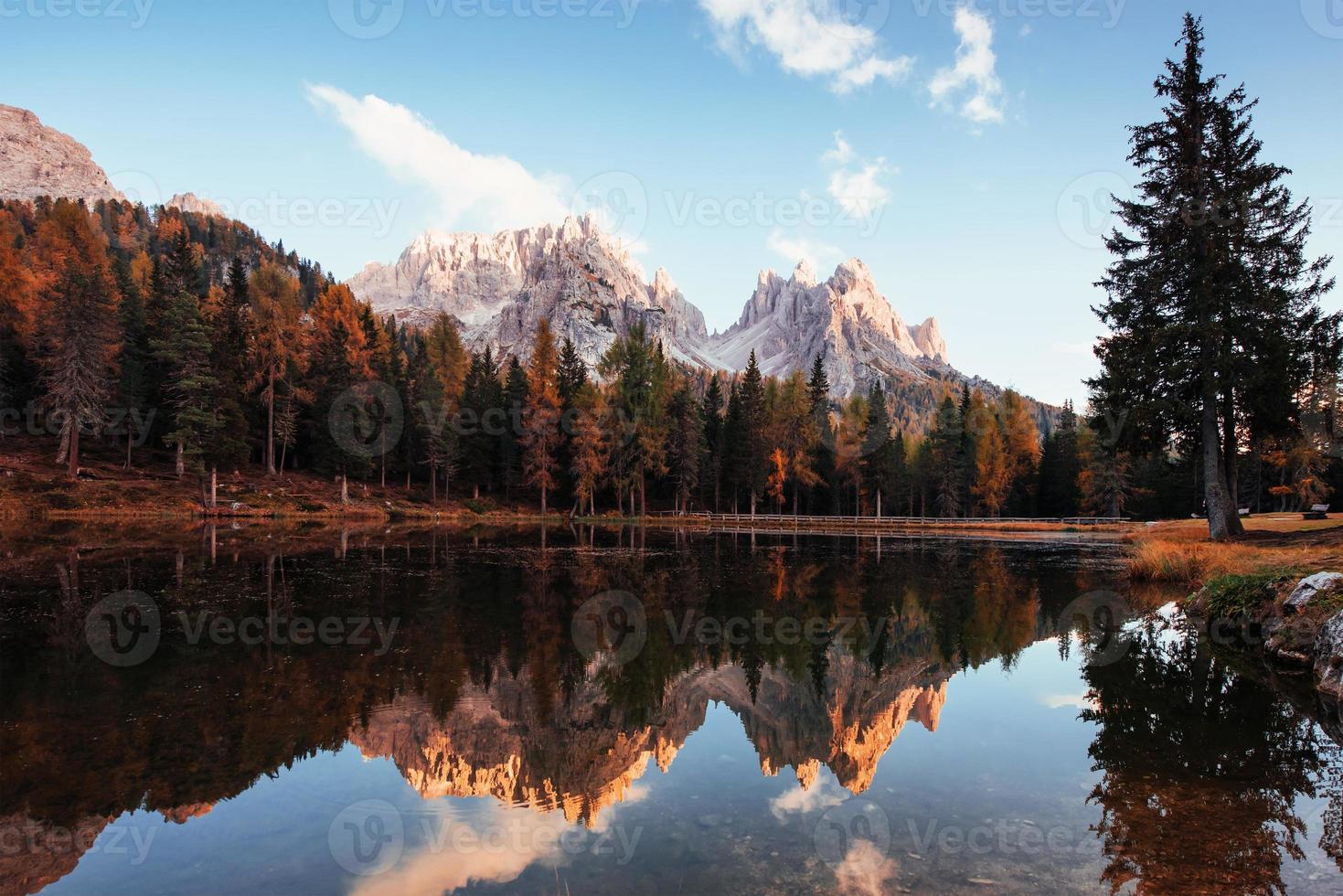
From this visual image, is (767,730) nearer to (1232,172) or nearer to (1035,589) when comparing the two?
(1035,589)

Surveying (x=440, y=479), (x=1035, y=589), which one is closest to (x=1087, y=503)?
(x=1035, y=589)

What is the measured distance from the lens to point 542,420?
205 feet

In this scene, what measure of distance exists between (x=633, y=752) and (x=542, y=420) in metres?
55.8

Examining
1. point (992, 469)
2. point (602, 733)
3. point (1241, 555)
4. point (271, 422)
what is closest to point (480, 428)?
point (271, 422)

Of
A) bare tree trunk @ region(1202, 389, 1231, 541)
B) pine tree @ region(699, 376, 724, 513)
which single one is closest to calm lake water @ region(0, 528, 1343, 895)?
bare tree trunk @ region(1202, 389, 1231, 541)

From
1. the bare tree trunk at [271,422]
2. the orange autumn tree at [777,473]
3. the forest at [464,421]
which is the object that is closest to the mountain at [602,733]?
the forest at [464,421]

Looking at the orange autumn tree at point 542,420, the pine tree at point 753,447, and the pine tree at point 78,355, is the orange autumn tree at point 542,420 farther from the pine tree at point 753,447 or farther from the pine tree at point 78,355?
the pine tree at point 78,355

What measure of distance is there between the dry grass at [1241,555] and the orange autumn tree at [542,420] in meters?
48.4

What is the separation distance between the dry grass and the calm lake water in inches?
122

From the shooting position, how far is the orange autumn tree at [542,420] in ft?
206

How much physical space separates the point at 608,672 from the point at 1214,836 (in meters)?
8.35

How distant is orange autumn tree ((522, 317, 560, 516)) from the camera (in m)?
62.9

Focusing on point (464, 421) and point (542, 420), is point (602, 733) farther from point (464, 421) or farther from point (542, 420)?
point (464, 421)

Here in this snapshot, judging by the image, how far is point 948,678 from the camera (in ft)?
40.5
